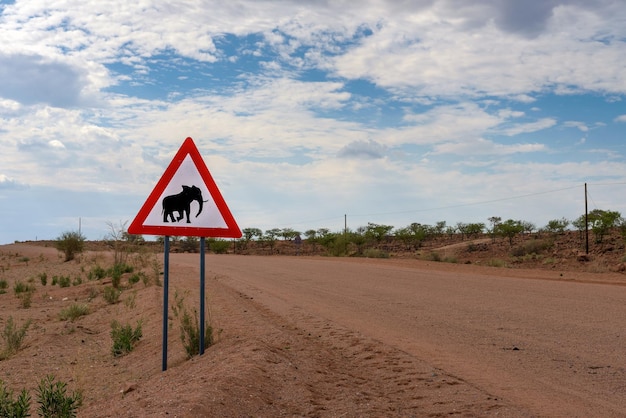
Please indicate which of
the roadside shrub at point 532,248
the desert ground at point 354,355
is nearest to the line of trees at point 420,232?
the roadside shrub at point 532,248

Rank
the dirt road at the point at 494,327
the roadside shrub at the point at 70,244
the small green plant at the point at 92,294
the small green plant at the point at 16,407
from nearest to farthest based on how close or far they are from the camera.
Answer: the small green plant at the point at 16,407 → the dirt road at the point at 494,327 → the small green plant at the point at 92,294 → the roadside shrub at the point at 70,244

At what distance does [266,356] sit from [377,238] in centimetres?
7183

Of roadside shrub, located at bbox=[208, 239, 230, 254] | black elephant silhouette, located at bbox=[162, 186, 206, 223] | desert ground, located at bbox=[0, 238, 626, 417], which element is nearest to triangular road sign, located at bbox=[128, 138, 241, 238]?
black elephant silhouette, located at bbox=[162, 186, 206, 223]

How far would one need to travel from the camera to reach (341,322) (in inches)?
493

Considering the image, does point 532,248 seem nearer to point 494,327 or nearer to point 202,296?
point 494,327

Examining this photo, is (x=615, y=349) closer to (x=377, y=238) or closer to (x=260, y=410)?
(x=260, y=410)

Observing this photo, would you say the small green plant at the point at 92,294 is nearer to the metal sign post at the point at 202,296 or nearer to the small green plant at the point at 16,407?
the metal sign post at the point at 202,296

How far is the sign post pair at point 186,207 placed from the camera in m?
7.98

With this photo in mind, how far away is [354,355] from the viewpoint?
9359 mm

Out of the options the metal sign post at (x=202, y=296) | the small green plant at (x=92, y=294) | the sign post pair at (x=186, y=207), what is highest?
the sign post pair at (x=186, y=207)

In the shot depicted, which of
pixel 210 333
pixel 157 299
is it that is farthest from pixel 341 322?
pixel 157 299

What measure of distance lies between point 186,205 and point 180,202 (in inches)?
3.4

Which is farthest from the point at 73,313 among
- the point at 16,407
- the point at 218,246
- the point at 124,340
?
the point at 218,246

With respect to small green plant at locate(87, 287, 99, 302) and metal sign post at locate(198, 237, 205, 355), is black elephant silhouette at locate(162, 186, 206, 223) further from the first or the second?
small green plant at locate(87, 287, 99, 302)
